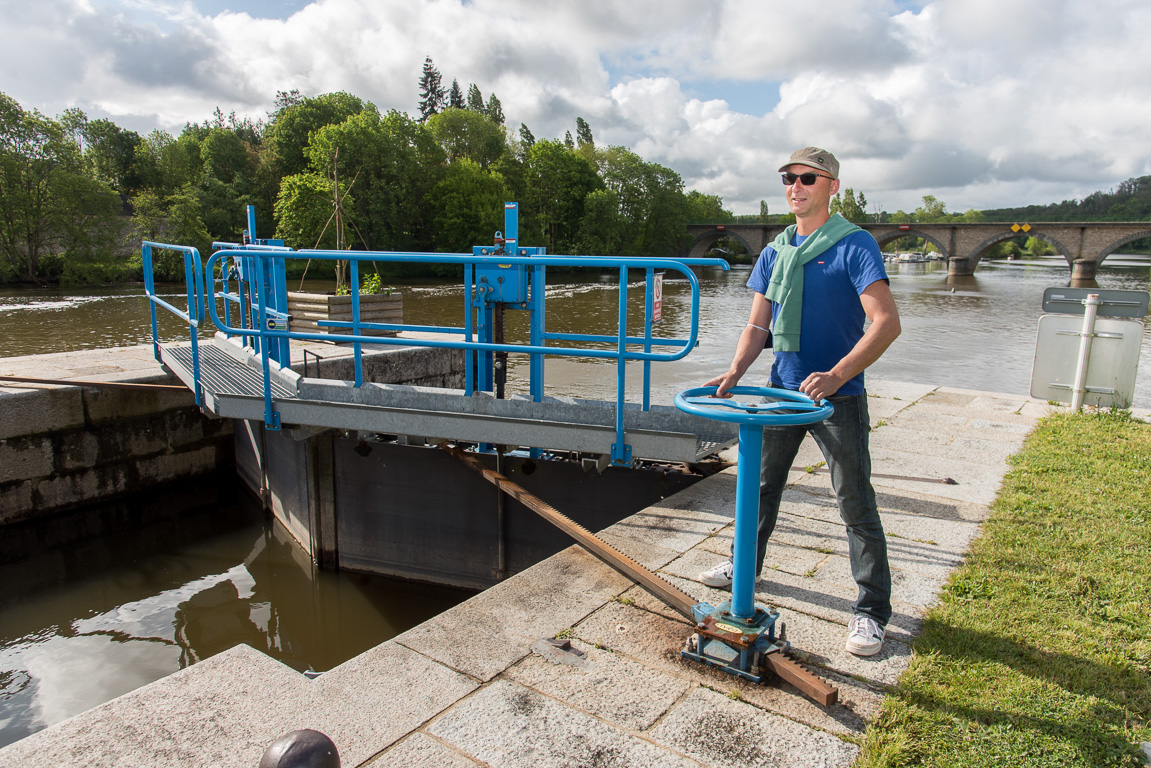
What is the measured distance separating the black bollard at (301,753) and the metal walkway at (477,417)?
280 centimetres

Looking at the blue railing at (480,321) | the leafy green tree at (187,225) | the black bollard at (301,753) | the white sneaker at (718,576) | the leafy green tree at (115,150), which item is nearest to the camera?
the black bollard at (301,753)

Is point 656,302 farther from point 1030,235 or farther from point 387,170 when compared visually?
point 1030,235

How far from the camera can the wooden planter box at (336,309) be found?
10.2m

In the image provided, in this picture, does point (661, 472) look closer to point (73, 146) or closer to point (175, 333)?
point (175, 333)

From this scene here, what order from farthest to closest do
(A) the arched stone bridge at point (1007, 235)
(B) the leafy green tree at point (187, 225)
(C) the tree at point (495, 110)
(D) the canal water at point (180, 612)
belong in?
(C) the tree at point (495, 110), (A) the arched stone bridge at point (1007, 235), (B) the leafy green tree at point (187, 225), (D) the canal water at point (180, 612)

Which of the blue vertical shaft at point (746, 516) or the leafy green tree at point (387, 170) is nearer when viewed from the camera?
the blue vertical shaft at point (746, 516)

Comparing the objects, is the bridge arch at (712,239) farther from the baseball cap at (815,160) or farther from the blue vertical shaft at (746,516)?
the blue vertical shaft at (746,516)

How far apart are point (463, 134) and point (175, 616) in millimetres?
63474

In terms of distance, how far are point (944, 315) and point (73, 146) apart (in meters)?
42.9

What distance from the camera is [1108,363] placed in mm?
7074

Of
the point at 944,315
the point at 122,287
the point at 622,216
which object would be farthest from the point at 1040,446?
the point at 622,216

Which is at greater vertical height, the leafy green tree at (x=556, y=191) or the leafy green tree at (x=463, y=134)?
the leafy green tree at (x=463, y=134)

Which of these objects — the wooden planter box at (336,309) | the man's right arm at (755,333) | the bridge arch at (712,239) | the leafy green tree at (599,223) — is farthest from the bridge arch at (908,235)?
the man's right arm at (755,333)

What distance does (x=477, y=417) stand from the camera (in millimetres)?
4516
